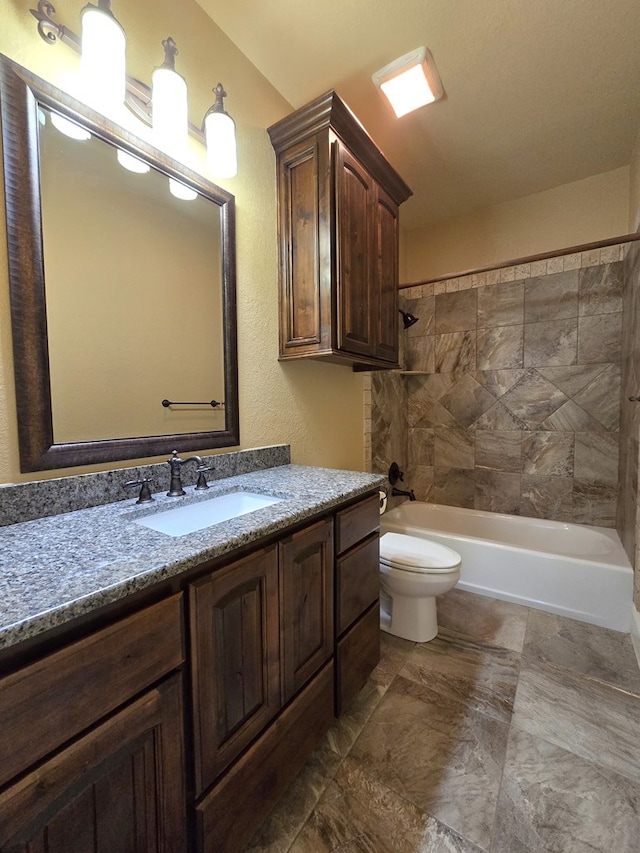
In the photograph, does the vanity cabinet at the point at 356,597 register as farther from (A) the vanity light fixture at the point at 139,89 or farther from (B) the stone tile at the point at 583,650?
(A) the vanity light fixture at the point at 139,89

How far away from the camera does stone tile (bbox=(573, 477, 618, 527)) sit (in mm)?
2344

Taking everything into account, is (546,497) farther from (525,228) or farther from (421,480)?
(525,228)

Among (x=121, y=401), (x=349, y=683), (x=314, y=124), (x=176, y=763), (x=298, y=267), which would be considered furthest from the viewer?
(x=298, y=267)

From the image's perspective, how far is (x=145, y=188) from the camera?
47.3 inches

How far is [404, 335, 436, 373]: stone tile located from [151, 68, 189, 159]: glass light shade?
228cm

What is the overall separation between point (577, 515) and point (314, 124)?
282 centimetres

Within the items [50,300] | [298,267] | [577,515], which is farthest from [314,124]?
[577,515]

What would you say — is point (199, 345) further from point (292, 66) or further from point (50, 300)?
point (292, 66)

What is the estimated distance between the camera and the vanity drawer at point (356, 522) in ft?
3.86

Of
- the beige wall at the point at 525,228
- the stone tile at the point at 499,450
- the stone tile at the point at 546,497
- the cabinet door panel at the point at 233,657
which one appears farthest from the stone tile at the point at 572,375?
the cabinet door panel at the point at 233,657

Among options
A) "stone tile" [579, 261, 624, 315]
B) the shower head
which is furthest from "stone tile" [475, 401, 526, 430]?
the shower head

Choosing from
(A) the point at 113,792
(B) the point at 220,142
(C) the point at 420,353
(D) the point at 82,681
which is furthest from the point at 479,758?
(C) the point at 420,353

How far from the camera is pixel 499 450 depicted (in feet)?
8.91

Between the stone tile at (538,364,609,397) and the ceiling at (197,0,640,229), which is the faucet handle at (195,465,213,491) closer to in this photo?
the ceiling at (197,0,640,229)
